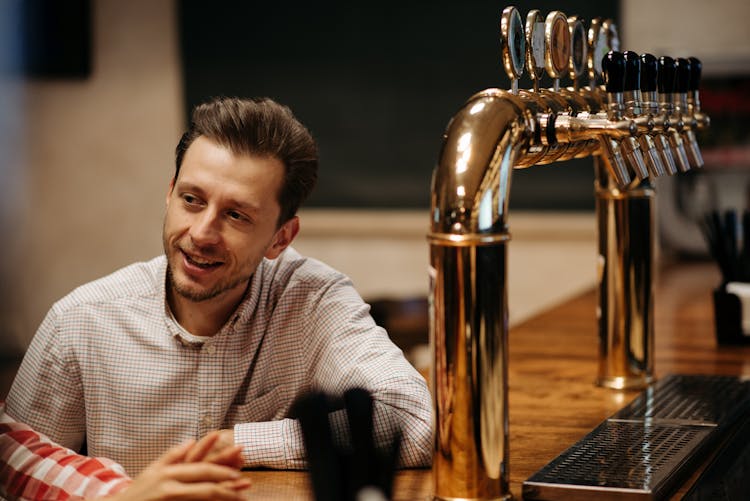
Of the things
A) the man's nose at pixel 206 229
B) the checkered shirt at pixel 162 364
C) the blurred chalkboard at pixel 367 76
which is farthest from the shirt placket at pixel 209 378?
the blurred chalkboard at pixel 367 76

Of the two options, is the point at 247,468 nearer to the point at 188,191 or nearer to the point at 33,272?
the point at 188,191

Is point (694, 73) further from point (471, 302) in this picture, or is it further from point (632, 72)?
point (471, 302)

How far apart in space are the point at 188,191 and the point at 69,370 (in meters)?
0.37

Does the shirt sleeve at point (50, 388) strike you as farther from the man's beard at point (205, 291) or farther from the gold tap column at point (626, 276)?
the gold tap column at point (626, 276)

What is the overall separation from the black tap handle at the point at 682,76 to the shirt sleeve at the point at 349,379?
0.56m

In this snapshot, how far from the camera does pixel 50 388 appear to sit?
1651 millimetres

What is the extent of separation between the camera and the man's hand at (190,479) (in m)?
1.02

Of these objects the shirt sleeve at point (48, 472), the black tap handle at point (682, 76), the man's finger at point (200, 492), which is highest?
the black tap handle at point (682, 76)

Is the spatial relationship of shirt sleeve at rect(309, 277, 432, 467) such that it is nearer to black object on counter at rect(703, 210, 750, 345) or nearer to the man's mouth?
the man's mouth

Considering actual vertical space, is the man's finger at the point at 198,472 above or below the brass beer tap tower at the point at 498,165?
below

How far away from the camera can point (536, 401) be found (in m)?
1.74

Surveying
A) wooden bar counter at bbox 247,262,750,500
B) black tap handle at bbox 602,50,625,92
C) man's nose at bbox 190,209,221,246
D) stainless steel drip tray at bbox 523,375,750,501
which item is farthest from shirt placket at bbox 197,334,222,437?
black tap handle at bbox 602,50,625,92

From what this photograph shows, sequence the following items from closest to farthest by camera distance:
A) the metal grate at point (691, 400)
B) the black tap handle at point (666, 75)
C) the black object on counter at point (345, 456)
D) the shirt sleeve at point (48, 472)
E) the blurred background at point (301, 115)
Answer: the black object on counter at point (345, 456)
the shirt sleeve at point (48, 472)
the black tap handle at point (666, 75)
the metal grate at point (691, 400)
the blurred background at point (301, 115)

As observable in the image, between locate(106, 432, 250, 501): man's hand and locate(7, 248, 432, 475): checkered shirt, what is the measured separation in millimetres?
554
